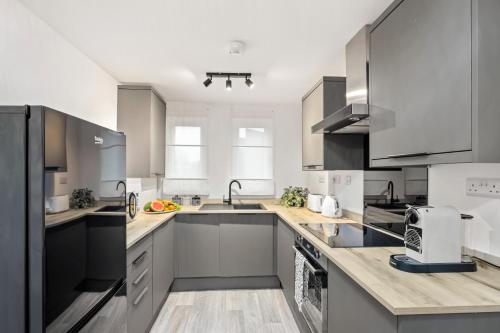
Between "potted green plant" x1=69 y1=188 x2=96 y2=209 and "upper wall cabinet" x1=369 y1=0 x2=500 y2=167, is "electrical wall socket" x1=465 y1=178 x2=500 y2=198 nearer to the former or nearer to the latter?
"upper wall cabinet" x1=369 y1=0 x2=500 y2=167

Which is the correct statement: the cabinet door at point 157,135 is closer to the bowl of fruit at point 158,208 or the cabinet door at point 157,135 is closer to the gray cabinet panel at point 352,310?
the bowl of fruit at point 158,208

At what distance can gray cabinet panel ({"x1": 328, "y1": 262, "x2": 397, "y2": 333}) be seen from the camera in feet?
3.51

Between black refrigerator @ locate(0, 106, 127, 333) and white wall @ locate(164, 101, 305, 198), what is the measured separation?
2801 millimetres

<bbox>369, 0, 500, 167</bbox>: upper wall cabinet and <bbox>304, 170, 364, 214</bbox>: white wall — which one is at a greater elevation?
<bbox>369, 0, 500, 167</bbox>: upper wall cabinet

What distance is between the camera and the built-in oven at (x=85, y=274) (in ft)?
3.07

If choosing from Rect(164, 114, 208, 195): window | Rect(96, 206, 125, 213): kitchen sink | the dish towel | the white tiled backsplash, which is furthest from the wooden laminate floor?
Rect(96, 206, 125, 213): kitchen sink

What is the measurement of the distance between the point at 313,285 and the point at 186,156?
252 centimetres

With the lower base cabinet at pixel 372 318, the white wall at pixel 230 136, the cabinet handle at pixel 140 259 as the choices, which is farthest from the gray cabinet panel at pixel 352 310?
the white wall at pixel 230 136

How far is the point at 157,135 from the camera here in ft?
11.0

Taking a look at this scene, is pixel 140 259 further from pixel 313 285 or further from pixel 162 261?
→ pixel 313 285

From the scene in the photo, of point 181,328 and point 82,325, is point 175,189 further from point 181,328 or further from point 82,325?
point 82,325

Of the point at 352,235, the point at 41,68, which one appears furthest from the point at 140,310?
the point at 41,68

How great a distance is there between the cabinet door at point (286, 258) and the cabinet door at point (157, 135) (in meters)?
1.55

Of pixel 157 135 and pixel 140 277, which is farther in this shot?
pixel 157 135
